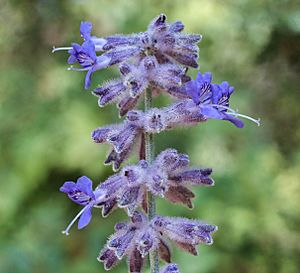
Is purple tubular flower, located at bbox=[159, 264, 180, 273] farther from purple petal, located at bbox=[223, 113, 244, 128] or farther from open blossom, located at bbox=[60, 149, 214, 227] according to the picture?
purple petal, located at bbox=[223, 113, 244, 128]

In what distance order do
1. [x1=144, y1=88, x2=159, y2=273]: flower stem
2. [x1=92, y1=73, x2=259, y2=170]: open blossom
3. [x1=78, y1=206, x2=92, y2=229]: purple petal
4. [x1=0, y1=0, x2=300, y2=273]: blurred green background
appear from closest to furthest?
[x1=78, y1=206, x2=92, y2=229]: purple petal < [x1=92, y1=73, x2=259, y2=170]: open blossom < [x1=144, y1=88, x2=159, y2=273]: flower stem < [x1=0, y1=0, x2=300, y2=273]: blurred green background

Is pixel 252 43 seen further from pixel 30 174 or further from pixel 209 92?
pixel 209 92

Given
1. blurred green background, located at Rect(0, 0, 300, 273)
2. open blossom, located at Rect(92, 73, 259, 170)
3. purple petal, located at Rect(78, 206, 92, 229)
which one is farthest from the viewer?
blurred green background, located at Rect(0, 0, 300, 273)

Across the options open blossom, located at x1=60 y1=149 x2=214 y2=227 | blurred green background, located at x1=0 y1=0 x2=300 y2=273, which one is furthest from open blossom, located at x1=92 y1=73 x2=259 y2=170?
blurred green background, located at x1=0 y1=0 x2=300 y2=273

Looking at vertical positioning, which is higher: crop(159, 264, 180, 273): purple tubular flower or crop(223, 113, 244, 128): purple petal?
crop(223, 113, 244, 128): purple petal

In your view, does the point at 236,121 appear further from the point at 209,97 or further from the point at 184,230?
the point at 184,230

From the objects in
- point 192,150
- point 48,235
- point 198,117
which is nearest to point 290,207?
point 192,150

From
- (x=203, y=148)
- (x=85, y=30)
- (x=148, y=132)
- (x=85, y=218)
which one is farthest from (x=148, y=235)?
(x=203, y=148)
